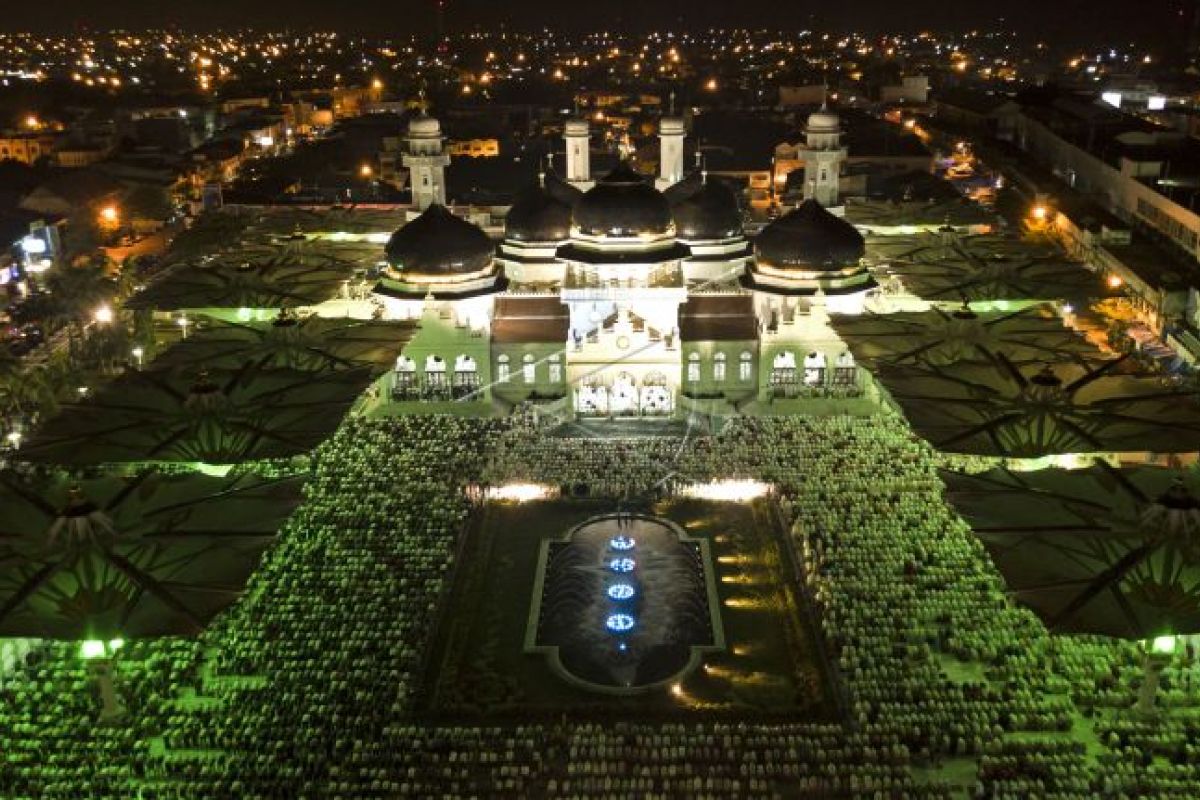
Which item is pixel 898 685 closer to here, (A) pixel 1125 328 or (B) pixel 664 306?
(B) pixel 664 306

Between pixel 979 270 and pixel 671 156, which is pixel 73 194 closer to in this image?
pixel 671 156

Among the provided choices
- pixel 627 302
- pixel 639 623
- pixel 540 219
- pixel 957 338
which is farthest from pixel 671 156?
pixel 639 623

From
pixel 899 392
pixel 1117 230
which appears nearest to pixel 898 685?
pixel 899 392

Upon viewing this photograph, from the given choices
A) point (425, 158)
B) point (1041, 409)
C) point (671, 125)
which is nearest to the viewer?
point (1041, 409)

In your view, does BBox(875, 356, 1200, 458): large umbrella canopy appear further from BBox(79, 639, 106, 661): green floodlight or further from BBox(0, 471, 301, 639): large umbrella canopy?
BBox(79, 639, 106, 661): green floodlight

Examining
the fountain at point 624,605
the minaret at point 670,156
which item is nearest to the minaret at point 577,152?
the minaret at point 670,156

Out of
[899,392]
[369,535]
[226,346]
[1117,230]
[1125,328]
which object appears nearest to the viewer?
[369,535]

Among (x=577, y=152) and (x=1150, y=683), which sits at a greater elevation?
(x=577, y=152)

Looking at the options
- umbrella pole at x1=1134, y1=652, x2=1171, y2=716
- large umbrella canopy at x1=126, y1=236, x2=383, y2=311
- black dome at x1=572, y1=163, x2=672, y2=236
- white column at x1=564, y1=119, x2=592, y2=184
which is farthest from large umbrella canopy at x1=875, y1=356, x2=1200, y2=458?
large umbrella canopy at x1=126, y1=236, x2=383, y2=311

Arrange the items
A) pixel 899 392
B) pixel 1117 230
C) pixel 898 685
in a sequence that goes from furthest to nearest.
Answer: pixel 1117 230 < pixel 899 392 < pixel 898 685
